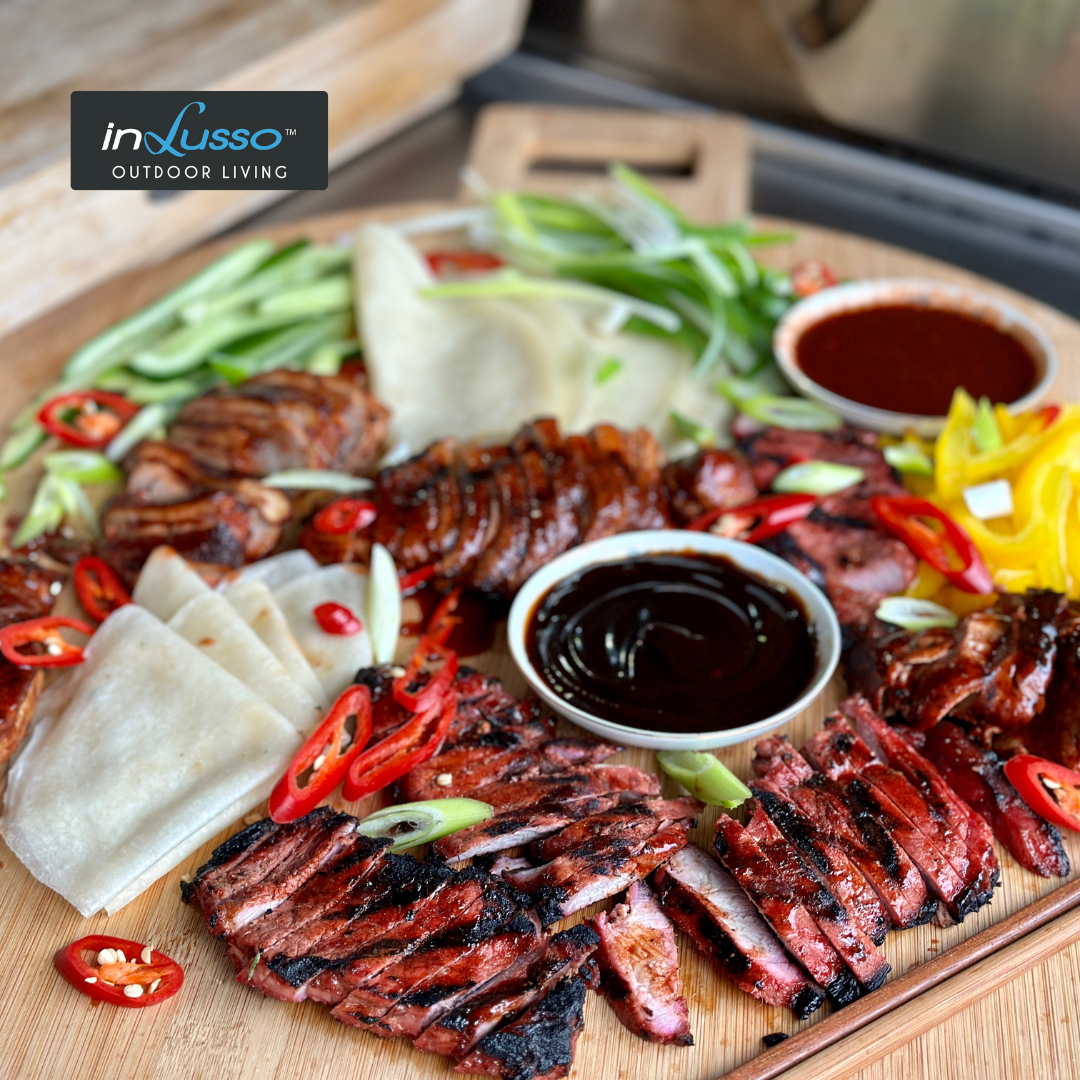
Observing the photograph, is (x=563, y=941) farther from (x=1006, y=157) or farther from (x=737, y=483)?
(x=1006, y=157)

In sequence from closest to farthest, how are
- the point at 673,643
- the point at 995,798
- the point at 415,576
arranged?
1. the point at 995,798
2. the point at 673,643
3. the point at 415,576

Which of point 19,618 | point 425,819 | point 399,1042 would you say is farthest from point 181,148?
point 399,1042

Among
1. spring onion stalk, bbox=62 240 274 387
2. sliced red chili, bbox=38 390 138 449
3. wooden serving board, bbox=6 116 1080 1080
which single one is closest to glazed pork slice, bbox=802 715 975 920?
wooden serving board, bbox=6 116 1080 1080

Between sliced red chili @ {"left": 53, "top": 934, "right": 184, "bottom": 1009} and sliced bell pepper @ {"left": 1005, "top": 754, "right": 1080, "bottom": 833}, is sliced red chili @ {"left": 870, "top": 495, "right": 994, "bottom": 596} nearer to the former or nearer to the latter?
sliced bell pepper @ {"left": 1005, "top": 754, "right": 1080, "bottom": 833}

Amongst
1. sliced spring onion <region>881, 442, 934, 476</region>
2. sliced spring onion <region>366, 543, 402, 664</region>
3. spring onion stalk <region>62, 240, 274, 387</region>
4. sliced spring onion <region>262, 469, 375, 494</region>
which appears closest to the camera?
sliced spring onion <region>366, 543, 402, 664</region>

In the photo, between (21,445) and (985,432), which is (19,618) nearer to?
(21,445)

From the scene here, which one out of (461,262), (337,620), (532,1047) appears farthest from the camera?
(461,262)
